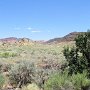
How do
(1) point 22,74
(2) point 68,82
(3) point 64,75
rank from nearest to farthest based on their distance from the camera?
(2) point 68,82 < (3) point 64,75 < (1) point 22,74

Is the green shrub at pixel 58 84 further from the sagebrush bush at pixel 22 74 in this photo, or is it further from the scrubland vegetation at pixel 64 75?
the sagebrush bush at pixel 22 74

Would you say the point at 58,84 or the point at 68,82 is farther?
the point at 68,82

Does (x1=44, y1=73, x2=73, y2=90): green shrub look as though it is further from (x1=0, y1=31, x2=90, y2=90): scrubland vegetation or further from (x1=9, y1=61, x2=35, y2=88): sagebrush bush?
(x1=9, y1=61, x2=35, y2=88): sagebrush bush

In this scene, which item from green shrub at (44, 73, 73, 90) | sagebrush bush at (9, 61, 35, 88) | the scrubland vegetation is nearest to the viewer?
green shrub at (44, 73, 73, 90)

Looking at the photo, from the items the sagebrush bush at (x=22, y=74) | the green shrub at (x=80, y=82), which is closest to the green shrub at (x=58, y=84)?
the green shrub at (x=80, y=82)

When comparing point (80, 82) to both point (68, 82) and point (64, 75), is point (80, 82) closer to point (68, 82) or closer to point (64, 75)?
point (68, 82)

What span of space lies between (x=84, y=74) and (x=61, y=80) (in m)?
1.44

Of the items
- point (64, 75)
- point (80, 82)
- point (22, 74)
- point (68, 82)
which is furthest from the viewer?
point (22, 74)

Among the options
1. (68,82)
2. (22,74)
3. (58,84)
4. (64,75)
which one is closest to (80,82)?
(68,82)

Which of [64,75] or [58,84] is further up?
[64,75]

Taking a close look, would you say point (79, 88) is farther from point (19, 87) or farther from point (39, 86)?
point (19, 87)

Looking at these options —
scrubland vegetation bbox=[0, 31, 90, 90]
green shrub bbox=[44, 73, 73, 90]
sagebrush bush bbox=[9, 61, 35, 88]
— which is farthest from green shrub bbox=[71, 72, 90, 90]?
sagebrush bush bbox=[9, 61, 35, 88]

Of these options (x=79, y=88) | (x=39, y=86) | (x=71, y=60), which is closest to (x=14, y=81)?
(x=39, y=86)

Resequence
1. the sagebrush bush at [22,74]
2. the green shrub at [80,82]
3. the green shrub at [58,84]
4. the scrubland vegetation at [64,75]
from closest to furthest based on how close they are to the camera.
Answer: the green shrub at [58,84]
the scrubland vegetation at [64,75]
the green shrub at [80,82]
the sagebrush bush at [22,74]
